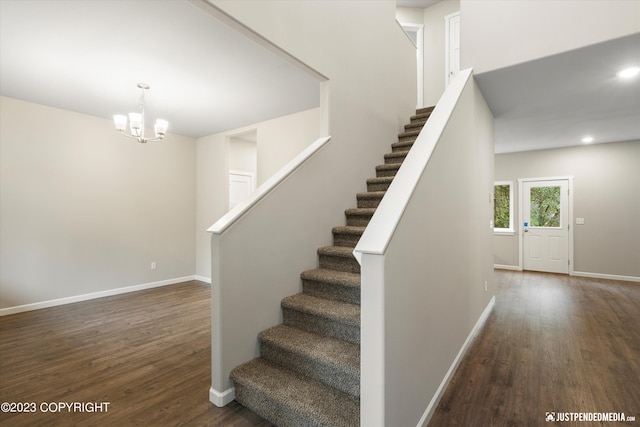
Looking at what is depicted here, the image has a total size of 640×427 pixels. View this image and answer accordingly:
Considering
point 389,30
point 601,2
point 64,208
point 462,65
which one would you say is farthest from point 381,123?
point 64,208

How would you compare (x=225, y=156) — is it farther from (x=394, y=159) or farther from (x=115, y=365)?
(x=115, y=365)

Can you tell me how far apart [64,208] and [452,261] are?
16.2 ft

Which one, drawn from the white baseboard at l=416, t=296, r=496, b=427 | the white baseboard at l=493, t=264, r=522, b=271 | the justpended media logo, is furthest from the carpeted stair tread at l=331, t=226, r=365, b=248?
the white baseboard at l=493, t=264, r=522, b=271

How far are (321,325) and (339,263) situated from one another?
61cm

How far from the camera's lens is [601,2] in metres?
2.47

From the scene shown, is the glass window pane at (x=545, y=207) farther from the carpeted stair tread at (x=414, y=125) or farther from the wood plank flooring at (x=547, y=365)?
the carpeted stair tread at (x=414, y=125)

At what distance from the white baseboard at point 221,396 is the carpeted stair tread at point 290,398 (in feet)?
0.15

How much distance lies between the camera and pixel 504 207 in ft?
22.0

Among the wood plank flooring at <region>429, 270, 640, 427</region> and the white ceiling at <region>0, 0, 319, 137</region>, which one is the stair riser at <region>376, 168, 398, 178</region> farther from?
the wood plank flooring at <region>429, 270, 640, 427</region>

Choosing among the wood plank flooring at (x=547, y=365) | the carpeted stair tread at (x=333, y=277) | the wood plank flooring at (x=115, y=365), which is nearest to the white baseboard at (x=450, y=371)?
the wood plank flooring at (x=547, y=365)

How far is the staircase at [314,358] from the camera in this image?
1.66m

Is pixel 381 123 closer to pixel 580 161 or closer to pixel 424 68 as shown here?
pixel 424 68

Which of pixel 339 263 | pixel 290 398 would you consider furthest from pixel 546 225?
pixel 290 398

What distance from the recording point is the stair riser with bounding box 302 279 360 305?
2190 millimetres
